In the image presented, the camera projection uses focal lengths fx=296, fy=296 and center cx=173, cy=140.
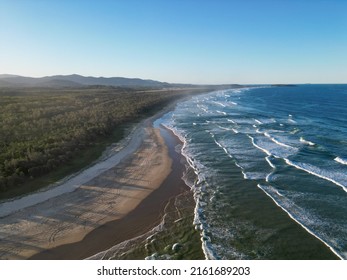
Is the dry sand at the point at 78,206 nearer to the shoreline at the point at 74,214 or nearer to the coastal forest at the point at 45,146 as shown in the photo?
the shoreline at the point at 74,214

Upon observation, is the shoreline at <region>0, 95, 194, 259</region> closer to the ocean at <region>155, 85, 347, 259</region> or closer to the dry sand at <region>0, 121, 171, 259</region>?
the dry sand at <region>0, 121, 171, 259</region>

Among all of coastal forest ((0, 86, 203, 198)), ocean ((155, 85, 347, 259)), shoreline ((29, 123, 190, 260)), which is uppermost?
coastal forest ((0, 86, 203, 198))

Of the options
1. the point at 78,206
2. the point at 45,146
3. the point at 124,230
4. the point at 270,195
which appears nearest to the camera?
the point at 124,230

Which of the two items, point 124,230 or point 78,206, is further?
point 78,206

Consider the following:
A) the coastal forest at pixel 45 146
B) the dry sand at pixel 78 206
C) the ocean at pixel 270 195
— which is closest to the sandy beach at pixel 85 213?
the dry sand at pixel 78 206

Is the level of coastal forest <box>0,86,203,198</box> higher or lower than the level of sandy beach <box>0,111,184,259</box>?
higher

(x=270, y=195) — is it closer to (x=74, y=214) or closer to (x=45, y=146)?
(x=74, y=214)

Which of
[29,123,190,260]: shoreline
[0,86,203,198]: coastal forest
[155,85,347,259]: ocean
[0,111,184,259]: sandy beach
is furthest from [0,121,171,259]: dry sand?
[155,85,347,259]: ocean

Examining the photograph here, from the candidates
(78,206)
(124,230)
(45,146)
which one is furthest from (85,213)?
(45,146)
